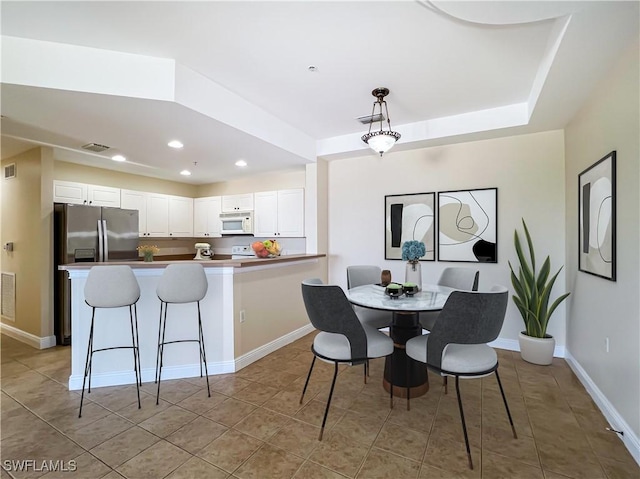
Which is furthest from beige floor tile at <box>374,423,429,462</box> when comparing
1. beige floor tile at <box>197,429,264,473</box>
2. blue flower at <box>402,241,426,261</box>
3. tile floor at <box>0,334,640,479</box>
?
blue flower at <box>402,241,426,261</box>

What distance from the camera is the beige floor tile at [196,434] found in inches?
76.9

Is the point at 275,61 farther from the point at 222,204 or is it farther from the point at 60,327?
the point at 60,327

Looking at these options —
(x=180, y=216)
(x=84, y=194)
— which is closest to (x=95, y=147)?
(x=84, y=194)

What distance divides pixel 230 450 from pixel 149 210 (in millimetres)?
4584

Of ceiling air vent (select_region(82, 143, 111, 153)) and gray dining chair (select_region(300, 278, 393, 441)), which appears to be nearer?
gray dining chair (select_region(300, 278, 393, 441))

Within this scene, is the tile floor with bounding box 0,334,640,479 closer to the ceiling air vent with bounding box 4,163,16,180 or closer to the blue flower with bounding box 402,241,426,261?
the blue flower with bounding box 402,241,426,261

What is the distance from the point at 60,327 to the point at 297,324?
3.05 metres

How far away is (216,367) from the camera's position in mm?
2994

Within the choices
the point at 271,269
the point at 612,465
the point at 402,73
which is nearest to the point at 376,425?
the point at 612,465

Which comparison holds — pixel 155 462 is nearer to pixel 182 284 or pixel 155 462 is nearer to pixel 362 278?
pixel 182 284

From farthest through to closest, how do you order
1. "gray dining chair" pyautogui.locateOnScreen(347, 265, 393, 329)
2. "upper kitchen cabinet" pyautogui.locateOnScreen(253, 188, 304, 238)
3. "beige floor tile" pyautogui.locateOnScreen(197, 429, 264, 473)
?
"upper kitchen cabinet" pyautogui.locateOnScreen(253, 188, 304, 238), "gray dining chair" pyautogui.locateOnScreen(347, 265, 393, 329), "beige floor tile" pyautogui.locateOnScreen(197, 429, 264, 473)

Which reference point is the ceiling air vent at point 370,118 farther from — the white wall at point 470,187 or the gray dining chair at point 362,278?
the gray dining chair at point 362,278

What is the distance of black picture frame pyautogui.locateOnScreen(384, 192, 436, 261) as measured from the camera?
3.97 m

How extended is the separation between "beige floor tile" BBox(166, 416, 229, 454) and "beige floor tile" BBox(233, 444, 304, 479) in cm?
36
